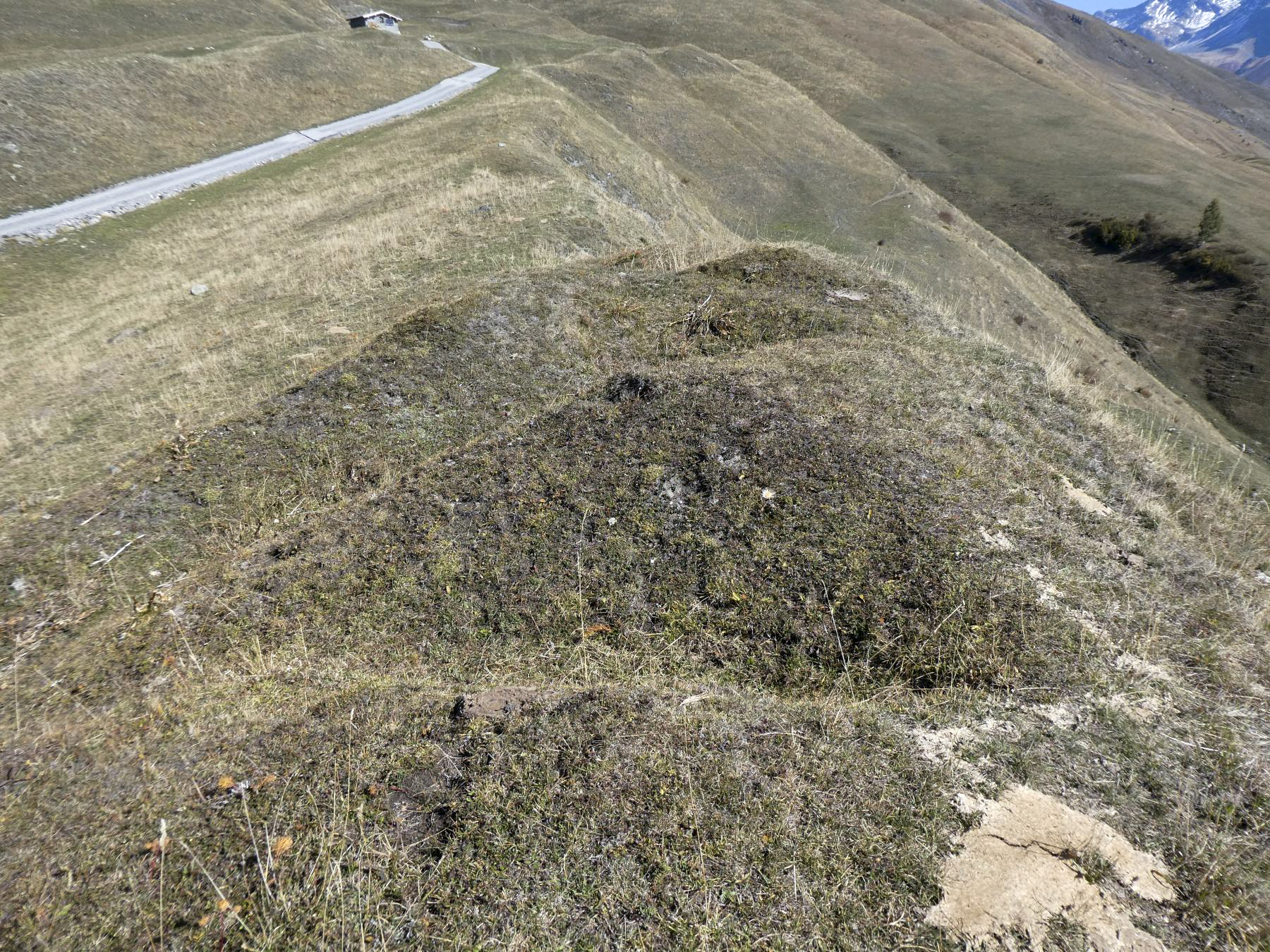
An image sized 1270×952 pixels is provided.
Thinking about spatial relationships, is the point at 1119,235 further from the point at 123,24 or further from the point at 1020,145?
the point at 123,24

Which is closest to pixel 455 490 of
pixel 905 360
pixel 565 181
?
pixel 905 360

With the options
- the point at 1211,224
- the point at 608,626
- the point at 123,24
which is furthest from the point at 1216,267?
the point at 123,24

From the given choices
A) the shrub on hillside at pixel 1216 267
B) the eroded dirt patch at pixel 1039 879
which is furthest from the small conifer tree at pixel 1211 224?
the eroded dirt patch at pixel 1039 879

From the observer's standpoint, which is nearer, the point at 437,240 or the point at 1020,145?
the point at 437,240

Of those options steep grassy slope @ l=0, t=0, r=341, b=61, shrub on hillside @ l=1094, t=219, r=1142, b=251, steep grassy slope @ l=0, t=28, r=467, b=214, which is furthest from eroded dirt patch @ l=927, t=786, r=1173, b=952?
shrub on hillside @ l=1094, t=219, r=1142, b=251

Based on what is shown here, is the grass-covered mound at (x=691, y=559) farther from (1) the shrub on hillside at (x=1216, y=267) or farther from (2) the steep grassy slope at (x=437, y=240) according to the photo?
(1) the shrub on hillside at (x=1216, y=267)

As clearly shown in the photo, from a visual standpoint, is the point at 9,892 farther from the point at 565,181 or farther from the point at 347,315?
the point at 565,181
